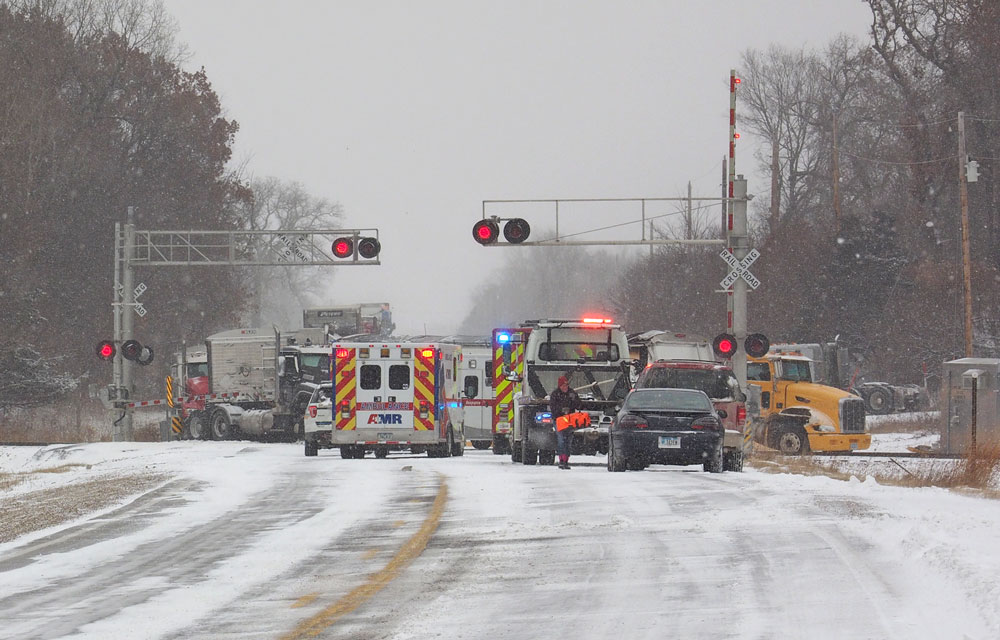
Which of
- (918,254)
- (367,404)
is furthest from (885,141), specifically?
(367,404)

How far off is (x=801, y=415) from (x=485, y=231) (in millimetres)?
8821

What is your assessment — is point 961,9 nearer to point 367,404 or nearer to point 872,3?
point 872,3

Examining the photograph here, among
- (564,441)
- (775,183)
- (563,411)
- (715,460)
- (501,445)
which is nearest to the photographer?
(715,460)

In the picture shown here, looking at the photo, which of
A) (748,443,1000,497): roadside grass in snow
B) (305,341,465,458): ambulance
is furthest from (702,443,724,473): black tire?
(305,341,465,458): ambulance

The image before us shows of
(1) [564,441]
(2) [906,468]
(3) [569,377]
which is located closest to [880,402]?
(2) [906,468]

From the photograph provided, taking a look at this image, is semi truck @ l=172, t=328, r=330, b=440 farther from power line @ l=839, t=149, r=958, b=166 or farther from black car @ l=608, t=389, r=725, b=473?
power line @ l=839, t=149, r=958, b=166

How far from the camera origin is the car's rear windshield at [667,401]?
81.3 ft

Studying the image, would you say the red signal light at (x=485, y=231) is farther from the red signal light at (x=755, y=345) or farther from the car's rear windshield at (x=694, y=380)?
the car's rear windshield at (x=694, y=380)

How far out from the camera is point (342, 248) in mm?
45031

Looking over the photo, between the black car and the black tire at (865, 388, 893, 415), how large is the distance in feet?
127

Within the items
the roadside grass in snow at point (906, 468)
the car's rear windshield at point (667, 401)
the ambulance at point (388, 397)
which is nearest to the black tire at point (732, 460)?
the roadside grass in snow at point (906, 468)

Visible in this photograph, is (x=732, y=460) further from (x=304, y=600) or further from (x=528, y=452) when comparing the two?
(x=304, y=600)

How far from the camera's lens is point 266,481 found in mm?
23516

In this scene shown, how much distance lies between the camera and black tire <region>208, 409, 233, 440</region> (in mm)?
48094
